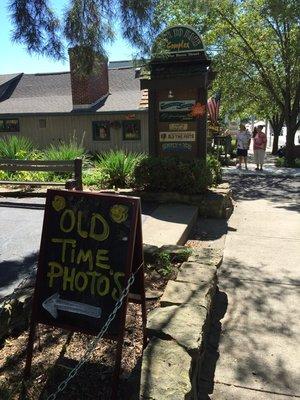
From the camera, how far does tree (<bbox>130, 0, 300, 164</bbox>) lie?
52.1 ft

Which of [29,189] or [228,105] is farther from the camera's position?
[228,105]

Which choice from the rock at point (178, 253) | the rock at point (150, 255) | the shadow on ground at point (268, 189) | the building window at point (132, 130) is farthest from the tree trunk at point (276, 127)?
the rock at point (150, 255)

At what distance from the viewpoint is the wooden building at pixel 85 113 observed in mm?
22656

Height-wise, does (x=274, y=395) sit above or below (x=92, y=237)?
below

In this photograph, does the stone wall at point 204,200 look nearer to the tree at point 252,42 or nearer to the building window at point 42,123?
the tree at point 252,42

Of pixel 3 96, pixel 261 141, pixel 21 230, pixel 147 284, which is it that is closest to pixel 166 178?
pixel 21 230

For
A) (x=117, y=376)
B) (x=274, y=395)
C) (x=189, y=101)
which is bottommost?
(x=274, y=395)

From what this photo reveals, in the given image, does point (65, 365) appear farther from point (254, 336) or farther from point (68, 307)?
point (254, 336)

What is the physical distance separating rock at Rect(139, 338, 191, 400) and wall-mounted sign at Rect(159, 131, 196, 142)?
21.8 ft

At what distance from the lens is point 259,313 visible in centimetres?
445

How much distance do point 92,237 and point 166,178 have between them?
550 centimetres

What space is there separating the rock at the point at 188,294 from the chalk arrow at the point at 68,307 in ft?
2.60

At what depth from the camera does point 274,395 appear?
317 centimetres

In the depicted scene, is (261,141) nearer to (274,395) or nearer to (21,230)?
(21,230)
